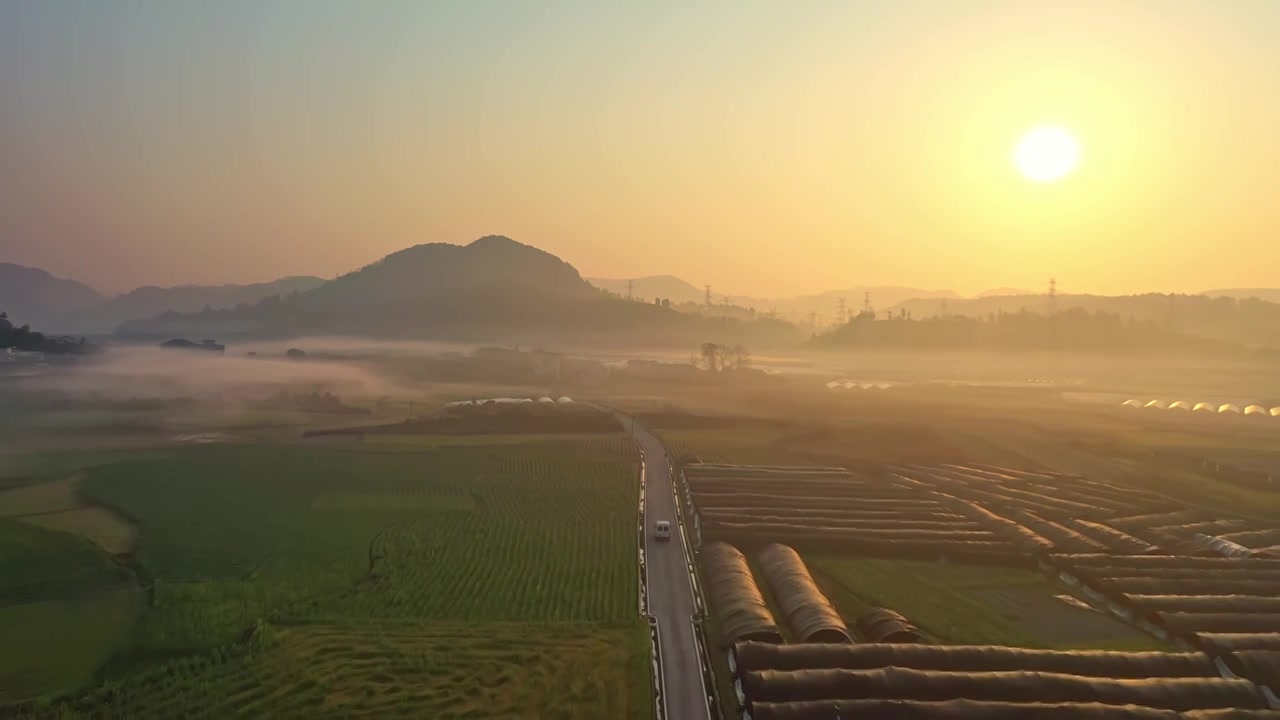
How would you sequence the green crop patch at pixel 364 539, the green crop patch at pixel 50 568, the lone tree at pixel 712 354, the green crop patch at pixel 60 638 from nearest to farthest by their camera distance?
the green crop patch at pixel 60 638 → the green crop patch at pixel 364 539 → the green crop patch at pixel 50 568 → the lone tree at pixel 712 354

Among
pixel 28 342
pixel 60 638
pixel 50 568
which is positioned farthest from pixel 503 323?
pixel 60 638

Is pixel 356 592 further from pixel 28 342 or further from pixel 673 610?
pixel 28 342

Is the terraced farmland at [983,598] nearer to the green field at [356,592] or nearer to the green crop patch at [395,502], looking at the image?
the green field at [356,592]

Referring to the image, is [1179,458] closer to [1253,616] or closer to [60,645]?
[1253,616]

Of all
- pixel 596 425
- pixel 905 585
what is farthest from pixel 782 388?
pixel 905 585

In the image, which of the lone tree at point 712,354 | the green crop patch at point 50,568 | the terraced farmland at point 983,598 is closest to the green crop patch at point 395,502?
the green crop patch at point 50,568
